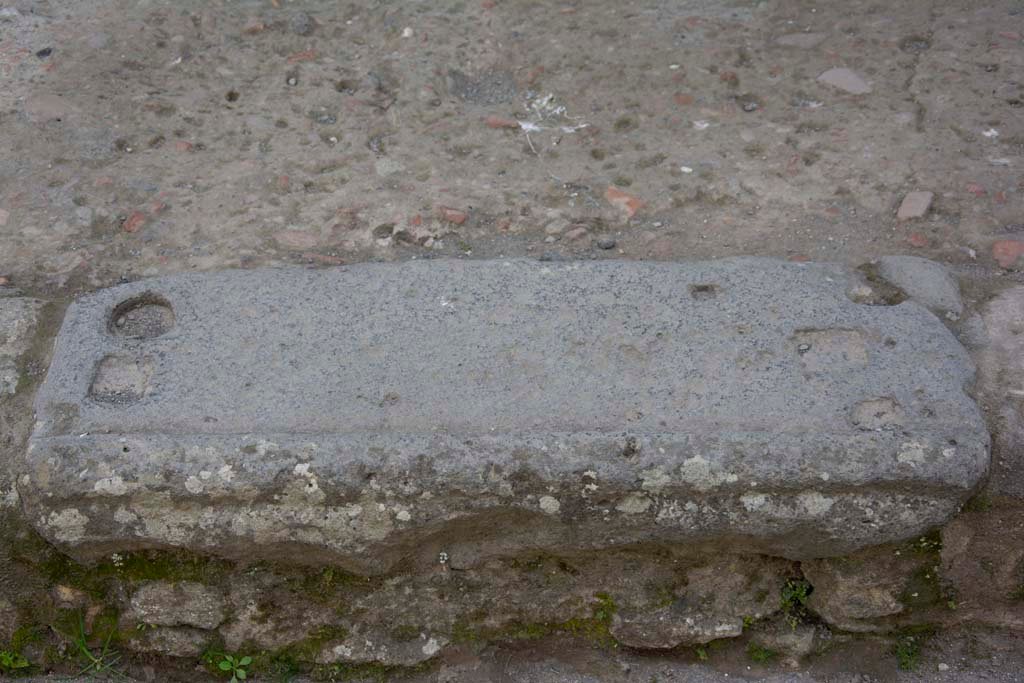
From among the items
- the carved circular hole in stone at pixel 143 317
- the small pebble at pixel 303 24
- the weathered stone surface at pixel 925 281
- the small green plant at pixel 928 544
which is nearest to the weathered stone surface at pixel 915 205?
the weathered stone surface at pixel 925 281

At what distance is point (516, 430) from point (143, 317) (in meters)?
0.88

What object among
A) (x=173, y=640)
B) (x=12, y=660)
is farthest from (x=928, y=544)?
(x=12, y=660)

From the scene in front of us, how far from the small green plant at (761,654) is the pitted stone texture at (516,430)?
24cm

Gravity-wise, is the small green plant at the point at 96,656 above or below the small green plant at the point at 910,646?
above

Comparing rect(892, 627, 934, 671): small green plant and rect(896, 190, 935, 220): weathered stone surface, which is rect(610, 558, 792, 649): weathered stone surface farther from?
rect(896, 190, 935, 220): weathered stone surface

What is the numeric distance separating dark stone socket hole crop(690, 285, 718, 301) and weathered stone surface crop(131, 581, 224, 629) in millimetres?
1141

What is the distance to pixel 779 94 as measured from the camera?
276cm

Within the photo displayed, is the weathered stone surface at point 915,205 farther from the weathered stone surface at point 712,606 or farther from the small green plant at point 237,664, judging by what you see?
the small green plant at point 237,664

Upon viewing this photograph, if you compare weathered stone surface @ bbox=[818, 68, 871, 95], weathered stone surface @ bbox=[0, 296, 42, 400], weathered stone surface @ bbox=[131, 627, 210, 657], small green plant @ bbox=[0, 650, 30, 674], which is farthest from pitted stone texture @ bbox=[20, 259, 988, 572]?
weathered stone surface @ bbox=[818, 68, 871, 95]

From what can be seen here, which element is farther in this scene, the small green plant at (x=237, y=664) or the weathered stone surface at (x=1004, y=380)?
the small green plant at (x=237, y=664)

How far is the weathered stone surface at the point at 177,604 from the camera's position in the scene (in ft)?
6.39

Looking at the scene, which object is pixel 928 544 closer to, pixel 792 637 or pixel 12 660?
pixel 792 637

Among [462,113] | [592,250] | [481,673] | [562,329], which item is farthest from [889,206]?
[481,673]

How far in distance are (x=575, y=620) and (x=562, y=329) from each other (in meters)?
0.59
